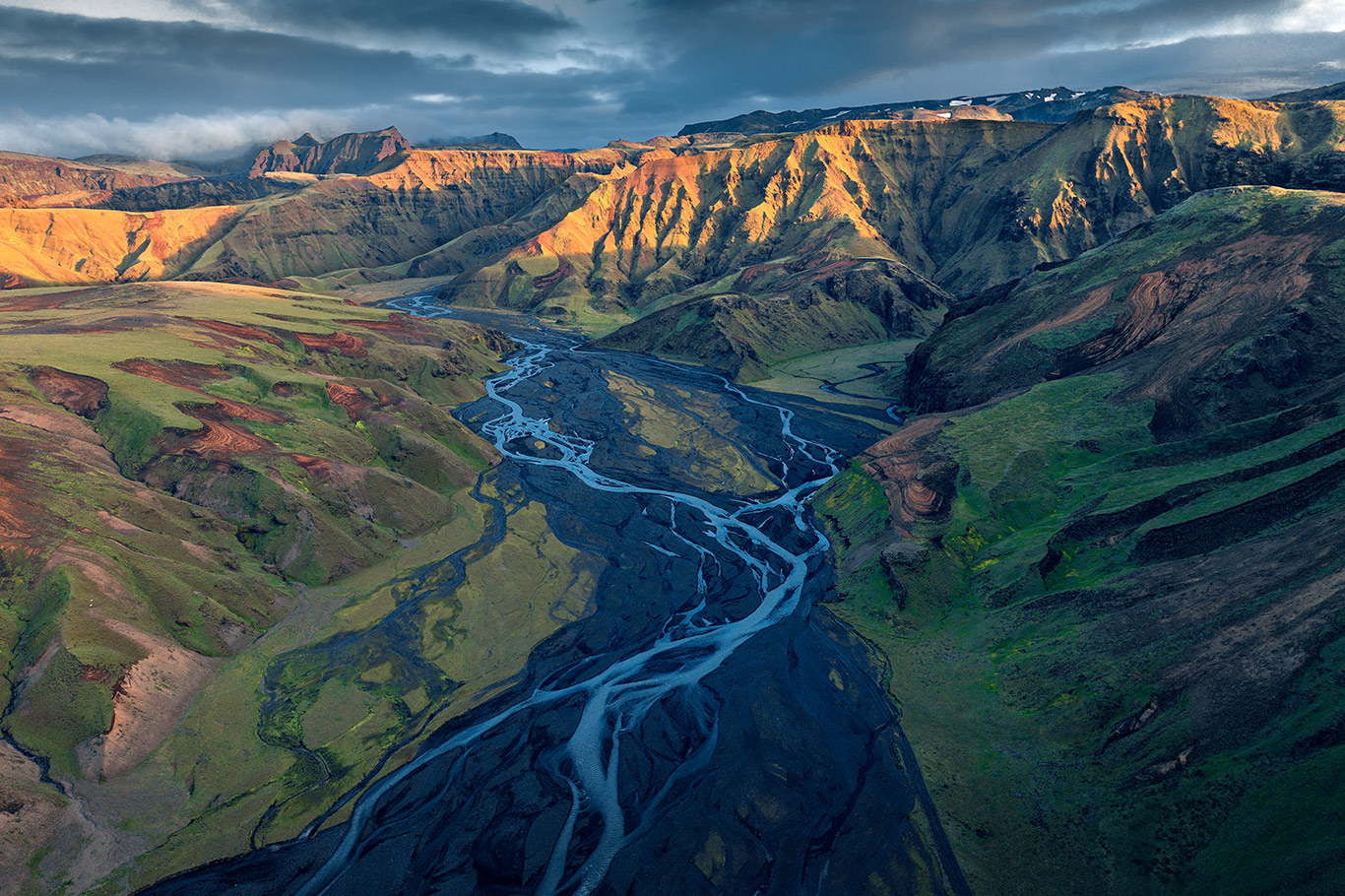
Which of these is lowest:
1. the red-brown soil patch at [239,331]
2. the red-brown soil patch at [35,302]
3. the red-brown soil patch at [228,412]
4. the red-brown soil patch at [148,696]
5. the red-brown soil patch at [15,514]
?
the red-brown soil patch at [148,696]

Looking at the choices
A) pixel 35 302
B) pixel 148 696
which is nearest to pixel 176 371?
pixel 148 696

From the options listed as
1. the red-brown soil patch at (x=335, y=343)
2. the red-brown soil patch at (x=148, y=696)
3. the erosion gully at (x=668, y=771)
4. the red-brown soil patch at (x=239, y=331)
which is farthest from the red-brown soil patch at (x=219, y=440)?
the red-brown soil patch at (x=335, y=343)

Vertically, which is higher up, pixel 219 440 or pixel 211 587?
pixel 219 440

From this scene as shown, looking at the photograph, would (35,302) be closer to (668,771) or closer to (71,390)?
(71,390)

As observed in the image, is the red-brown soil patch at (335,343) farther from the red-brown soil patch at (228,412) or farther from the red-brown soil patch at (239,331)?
the red-brown soil patch at (228,412)

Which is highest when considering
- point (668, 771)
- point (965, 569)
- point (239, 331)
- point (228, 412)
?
point (239, 331)
